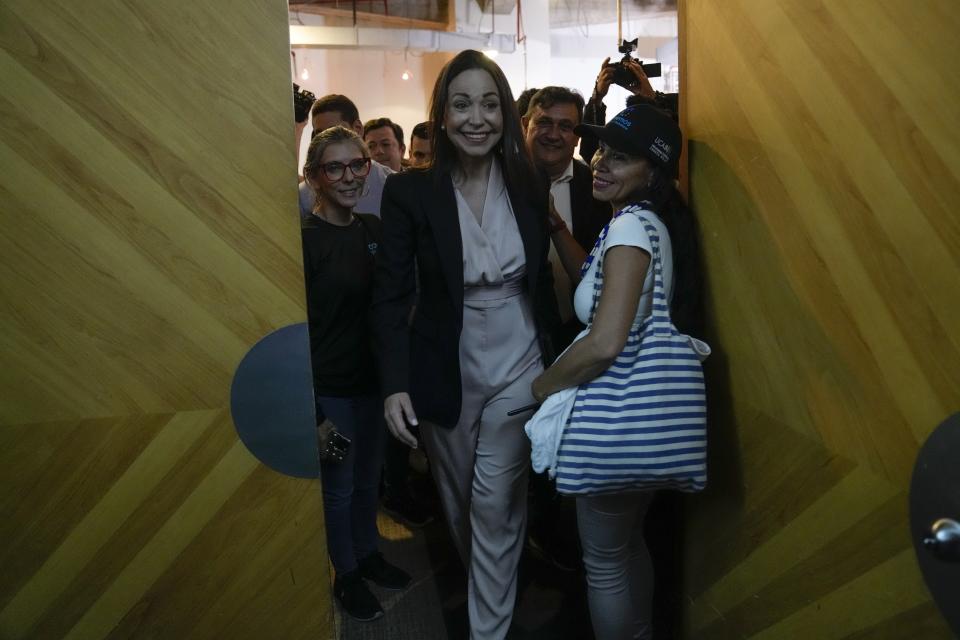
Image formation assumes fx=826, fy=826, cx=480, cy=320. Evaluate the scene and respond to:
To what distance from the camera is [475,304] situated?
85.0 inches

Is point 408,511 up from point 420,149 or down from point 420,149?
down

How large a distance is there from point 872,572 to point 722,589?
0.59 meters

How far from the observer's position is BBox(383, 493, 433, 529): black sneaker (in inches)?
136

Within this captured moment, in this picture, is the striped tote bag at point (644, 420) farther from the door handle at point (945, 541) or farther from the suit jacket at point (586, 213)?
the suit jacket at point (586, 213)

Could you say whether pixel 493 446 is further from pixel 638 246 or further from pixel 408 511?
pixel 408 511

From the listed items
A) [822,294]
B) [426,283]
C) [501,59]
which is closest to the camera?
[822,294]

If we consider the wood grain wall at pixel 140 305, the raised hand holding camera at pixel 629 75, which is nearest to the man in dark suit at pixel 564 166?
the raised hand holding camera at pixel 629 75

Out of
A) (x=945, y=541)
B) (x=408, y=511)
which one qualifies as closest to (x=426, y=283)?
(x=945, y=541)

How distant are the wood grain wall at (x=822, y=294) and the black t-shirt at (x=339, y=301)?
3.24 feet

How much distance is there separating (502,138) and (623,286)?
602 mm

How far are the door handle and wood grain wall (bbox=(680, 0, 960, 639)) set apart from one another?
0.28 metres

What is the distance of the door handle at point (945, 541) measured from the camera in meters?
1.07

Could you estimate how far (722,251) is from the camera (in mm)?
1983

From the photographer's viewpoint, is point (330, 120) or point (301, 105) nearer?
point (301, 105)
